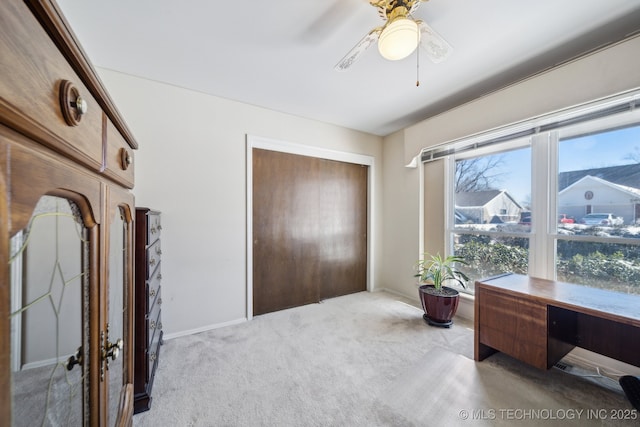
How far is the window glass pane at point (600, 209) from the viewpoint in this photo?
1.78m

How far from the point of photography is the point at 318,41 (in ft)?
5.88

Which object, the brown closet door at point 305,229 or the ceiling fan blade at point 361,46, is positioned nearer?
the ceiling fan blade at point 361,46

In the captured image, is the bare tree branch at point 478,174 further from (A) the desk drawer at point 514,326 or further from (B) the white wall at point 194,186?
(B) the white wall at point 194,186

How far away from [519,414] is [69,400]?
2.14 m

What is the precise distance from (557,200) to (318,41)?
8.08 ft

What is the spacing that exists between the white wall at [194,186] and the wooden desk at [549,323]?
2381mm

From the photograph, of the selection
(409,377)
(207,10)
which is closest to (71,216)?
(207,10)

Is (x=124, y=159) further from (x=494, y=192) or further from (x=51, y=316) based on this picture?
(x=494, y=192)

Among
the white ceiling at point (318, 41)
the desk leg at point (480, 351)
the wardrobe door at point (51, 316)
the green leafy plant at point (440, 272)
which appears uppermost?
the white ceiling at point (318, 41)

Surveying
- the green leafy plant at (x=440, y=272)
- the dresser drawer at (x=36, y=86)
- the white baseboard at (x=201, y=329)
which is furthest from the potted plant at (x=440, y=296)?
the dresser drawer at (x=36, y=86)

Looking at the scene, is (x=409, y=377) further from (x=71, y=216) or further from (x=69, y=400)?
(x=71, y=216)

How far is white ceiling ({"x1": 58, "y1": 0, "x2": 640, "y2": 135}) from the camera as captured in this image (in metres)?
1.51

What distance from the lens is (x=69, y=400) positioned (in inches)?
21.3

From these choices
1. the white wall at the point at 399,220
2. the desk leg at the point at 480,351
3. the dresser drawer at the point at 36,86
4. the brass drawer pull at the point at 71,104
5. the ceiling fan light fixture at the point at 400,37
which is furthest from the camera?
the white wall at the point at 399,220
